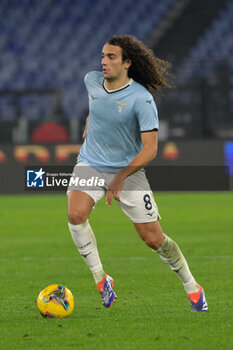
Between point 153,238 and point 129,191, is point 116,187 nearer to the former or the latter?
point 129,191

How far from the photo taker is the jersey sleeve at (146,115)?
5.86 meters

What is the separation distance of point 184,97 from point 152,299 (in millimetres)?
12947

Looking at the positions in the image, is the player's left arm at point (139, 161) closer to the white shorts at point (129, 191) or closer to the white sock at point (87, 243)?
the white shorts at point (129, 191)

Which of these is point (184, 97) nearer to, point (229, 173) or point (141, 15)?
point (229, 173)

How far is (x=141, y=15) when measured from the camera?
86.2ft

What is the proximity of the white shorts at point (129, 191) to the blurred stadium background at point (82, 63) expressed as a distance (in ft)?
42.9

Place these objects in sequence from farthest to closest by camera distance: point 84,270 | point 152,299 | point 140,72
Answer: point 84,270 → point 152,299 → point 140,72

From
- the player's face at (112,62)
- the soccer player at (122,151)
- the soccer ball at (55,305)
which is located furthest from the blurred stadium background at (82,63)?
the soccer ball at (55,305)

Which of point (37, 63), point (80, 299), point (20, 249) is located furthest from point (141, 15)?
point (80, 299)

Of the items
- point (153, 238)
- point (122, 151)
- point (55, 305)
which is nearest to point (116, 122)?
point (122, 151)

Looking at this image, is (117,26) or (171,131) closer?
(171,131)

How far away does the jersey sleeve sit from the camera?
5855 millimetres

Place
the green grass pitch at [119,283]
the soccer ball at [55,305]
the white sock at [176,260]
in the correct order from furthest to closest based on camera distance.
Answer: the white sock at [176,260] < the soccer ball at [55,305] < the green grass pitch at [119,283]

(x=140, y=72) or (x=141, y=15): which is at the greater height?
(x=140, y=72)
